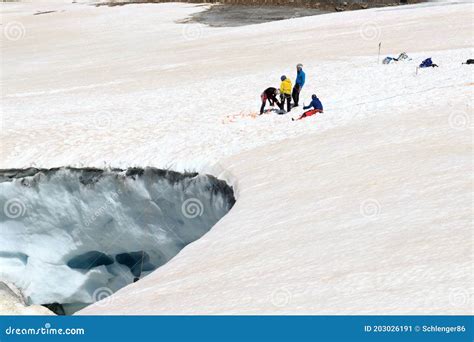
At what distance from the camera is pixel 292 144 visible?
19.9 m

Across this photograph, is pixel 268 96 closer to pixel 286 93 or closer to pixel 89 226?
pixel 286 93

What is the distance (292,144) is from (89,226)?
22.1 feet

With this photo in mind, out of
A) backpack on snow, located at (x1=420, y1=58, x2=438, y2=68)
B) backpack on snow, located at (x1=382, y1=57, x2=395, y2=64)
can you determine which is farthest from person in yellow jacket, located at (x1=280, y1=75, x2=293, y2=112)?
backpack on snow, located at (x1=382, y1=57, x2=395, y2=64)

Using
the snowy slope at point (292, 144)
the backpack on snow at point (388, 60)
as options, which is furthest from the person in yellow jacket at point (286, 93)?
the backpack on snow at point (388, 60)

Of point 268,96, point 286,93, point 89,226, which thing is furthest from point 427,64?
point 89,226

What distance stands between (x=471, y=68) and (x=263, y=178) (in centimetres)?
1205

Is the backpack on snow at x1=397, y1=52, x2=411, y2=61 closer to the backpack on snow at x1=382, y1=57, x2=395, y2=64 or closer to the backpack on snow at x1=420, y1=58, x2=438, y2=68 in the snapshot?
the backpack on snow at x1=382, y1=57, x2=395, y2=64

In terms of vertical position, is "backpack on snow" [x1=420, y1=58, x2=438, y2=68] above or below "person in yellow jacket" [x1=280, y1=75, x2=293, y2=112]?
above

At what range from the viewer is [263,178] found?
17.2 metres

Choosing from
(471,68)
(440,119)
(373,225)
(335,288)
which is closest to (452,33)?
(471,68)

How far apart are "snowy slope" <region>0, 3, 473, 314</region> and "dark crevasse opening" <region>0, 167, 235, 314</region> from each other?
2.31ft

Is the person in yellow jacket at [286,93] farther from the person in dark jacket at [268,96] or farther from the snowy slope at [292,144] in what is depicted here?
the snowy slope at [292,144]

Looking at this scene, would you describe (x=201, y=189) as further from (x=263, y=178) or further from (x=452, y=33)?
(x=452, y=33)

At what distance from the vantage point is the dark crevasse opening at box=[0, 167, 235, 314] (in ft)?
65.6
